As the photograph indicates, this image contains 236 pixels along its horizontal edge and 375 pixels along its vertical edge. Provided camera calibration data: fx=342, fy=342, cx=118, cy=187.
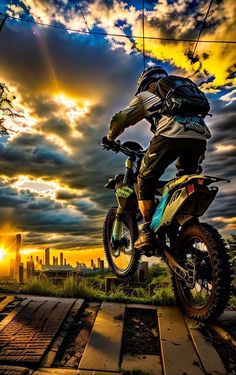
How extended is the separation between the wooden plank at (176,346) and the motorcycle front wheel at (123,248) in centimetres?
128

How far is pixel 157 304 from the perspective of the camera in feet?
14.2

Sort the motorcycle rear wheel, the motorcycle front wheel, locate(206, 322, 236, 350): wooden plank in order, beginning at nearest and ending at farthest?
locate(206, 322, 236, 350): wooden plank → the motorcycle rear wheel → the motorcycle front wheel

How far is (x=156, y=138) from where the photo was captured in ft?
12.7

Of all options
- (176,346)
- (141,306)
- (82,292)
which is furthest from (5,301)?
(176,346)

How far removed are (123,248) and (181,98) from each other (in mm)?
2848

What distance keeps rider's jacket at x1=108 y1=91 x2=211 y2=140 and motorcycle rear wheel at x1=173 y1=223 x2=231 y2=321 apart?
3.26 feet

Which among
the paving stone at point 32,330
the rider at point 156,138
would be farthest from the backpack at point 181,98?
the paving stone at point 32,330

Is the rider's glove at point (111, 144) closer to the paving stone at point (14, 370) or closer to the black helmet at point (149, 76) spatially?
the black helmet at point (149, 76)

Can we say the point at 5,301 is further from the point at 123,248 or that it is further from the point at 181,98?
the point at 181,98

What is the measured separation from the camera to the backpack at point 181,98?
12.0 ft

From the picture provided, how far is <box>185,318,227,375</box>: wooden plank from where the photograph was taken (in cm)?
267

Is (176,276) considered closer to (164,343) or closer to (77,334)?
(164,343)

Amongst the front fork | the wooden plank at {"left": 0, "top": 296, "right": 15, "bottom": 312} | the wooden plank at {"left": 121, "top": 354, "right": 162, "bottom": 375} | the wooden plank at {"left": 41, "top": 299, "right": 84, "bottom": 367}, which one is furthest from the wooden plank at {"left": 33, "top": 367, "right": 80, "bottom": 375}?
the front fork

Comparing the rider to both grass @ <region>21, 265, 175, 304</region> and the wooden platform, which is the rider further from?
the wooden platform
